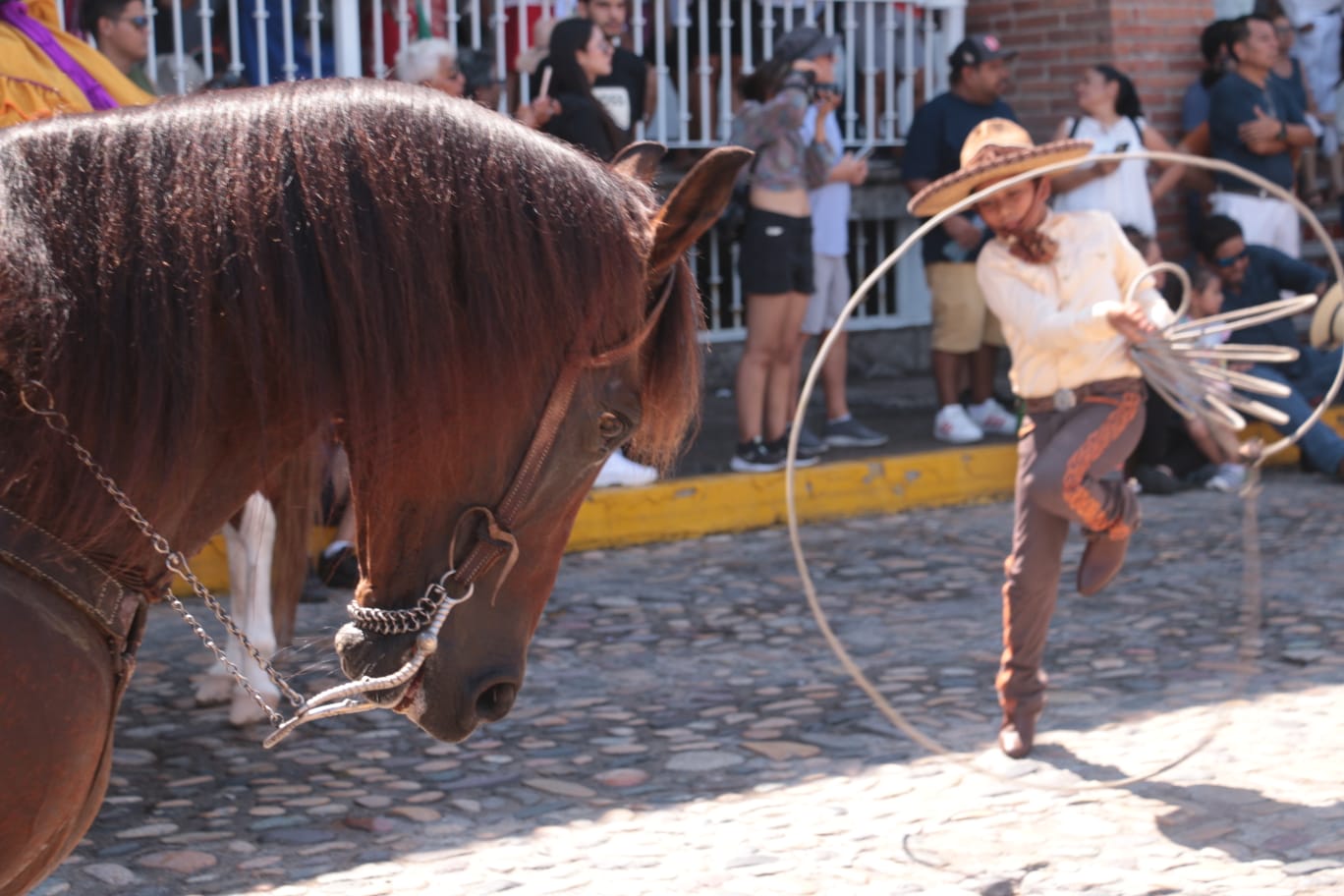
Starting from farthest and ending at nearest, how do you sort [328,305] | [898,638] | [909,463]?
1. [909,463]
2. [898,638]
3. [328,305]

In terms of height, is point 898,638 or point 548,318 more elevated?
point 548,318

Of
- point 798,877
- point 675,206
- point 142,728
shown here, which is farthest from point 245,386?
point 142,728

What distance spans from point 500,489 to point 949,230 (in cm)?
775

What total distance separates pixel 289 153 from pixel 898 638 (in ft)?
14.6

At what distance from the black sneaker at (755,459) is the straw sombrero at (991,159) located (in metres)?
3.58

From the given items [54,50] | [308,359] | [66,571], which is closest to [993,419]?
[54,50]

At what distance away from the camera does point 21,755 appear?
1968mm

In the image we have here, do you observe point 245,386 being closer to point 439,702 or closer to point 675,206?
point 439,702

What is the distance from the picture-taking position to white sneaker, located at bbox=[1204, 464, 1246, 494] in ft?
30.5

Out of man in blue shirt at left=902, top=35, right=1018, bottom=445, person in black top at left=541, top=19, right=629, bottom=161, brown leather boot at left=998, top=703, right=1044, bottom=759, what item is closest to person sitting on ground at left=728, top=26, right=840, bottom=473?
person in black top at left=541, top=19, right=629, bottom=161

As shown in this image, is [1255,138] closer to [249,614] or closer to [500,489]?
[249,614]

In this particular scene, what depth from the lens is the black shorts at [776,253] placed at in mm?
8555

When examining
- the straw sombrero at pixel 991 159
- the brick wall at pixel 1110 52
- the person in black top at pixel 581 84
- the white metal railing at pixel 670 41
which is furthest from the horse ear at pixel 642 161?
the brick wall at pixel 1110 52

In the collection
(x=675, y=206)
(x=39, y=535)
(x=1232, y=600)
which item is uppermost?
(x=675, y=206)
